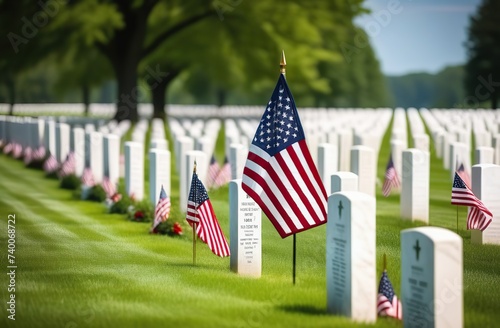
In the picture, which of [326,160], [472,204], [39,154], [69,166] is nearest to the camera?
[472,204]

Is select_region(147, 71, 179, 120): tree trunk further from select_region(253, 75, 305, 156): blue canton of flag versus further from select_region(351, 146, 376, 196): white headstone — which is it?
select_region(253, 75, 305, 156): blue canton of flag

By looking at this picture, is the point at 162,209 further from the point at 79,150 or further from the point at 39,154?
the point at 39,154

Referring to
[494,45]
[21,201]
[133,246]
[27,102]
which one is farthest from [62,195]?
[27,102]

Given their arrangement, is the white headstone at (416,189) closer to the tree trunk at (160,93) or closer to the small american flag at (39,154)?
the small american flag at (39,154)

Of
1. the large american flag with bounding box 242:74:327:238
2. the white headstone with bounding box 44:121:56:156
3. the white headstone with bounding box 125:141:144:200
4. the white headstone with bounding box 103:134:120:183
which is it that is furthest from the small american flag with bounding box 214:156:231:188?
the large american flag with bounding box 242:74:327:238

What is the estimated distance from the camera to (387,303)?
708 cm

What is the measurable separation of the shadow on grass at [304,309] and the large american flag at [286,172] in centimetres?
79

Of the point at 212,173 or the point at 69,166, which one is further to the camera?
the point at 69,166

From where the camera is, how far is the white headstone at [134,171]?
14.4 m

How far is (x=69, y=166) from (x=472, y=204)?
33.5ft

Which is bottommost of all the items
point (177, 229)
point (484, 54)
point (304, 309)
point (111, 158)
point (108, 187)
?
point (304, 309)

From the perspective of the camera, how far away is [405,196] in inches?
500

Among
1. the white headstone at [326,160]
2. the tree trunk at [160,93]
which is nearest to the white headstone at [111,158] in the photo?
the white headstone at [326,160]

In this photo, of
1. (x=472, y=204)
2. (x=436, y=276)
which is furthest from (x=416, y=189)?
(x=436, y=276)
